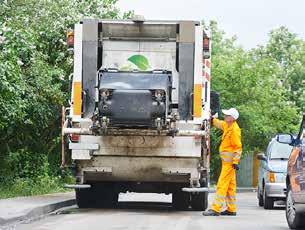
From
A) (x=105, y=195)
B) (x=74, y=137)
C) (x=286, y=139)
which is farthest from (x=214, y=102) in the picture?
(x=286, y=139)

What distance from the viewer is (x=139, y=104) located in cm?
1427

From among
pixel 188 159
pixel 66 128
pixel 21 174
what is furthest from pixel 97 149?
pixel 21 174

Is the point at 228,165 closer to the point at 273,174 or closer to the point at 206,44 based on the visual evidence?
the point at 206,44

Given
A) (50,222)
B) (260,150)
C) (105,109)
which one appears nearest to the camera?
(50,222)

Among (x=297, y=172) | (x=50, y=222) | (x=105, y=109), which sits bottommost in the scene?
(x=50, y=222)

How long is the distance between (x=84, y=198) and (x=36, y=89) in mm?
5052

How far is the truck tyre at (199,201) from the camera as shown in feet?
54.4

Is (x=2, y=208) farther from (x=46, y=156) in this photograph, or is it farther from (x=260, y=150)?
(x=260, y=150)

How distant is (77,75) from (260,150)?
2554cm

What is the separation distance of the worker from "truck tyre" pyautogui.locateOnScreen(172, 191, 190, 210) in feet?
5.99

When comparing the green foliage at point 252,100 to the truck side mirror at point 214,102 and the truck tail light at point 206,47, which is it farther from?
the truck tail light at point 206,47

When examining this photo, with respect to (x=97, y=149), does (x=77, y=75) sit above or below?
above

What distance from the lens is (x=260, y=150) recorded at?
40.0 meters

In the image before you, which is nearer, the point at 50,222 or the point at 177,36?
the point at 50,222
